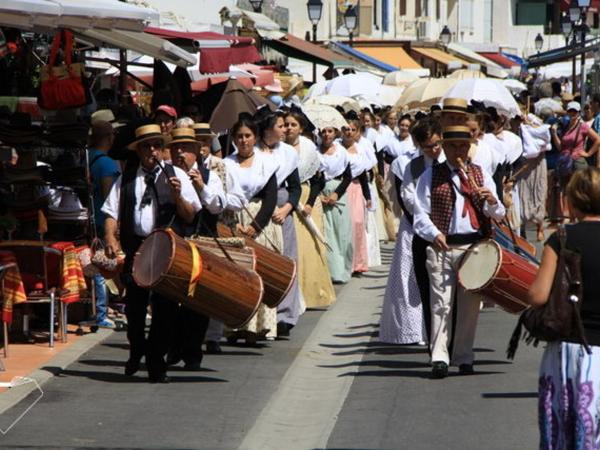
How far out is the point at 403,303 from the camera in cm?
1273

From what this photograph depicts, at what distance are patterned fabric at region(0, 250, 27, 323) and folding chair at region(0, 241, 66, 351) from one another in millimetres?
278

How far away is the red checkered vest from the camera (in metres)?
10.7

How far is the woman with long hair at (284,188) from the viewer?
12.9 metres

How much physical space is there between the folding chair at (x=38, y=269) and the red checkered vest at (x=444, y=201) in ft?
10.4

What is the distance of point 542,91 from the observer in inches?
1801

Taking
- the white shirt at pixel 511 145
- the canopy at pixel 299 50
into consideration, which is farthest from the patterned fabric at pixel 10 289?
the canopy at pixel 299 50

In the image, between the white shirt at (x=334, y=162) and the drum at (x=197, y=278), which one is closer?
the drum at (x=197, y=278)

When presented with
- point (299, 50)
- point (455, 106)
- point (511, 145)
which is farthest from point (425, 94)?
point (455, 106)

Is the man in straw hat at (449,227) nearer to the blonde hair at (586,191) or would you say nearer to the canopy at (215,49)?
the blonde hair at (586,191)

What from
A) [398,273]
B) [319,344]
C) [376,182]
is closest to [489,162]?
[398,273]

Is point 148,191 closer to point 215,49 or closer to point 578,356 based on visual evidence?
point 578,356

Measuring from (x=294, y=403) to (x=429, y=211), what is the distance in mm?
1554

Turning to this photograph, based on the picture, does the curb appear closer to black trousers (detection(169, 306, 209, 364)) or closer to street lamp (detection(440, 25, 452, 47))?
black trousers (detection(169, 306, 209, 364))

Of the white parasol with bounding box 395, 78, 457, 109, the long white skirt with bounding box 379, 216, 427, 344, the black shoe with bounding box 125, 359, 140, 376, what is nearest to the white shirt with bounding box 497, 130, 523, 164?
the long white skirt with bounding box 379, 216, 427, 344
